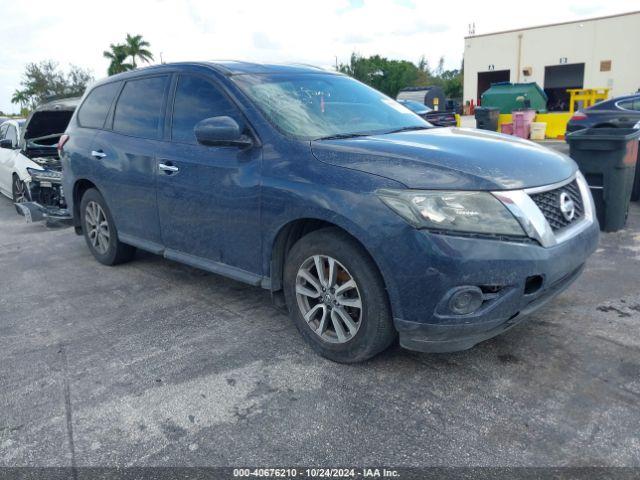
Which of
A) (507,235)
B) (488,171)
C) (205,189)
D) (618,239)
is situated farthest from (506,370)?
(618,239)

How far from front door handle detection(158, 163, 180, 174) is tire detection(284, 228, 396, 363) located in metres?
1.28

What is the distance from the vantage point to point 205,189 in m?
3.90

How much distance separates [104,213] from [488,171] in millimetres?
3851

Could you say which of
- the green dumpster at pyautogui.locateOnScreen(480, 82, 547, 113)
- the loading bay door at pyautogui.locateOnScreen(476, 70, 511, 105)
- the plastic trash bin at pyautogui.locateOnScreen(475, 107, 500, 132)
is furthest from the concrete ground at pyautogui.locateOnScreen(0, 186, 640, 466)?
the loading bay door at pyautogui.locateOnScreen(476, 70, 511, 105)

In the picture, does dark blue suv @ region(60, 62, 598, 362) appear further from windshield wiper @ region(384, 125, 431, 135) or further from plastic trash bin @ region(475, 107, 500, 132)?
plastic trash bin @ region(475, 107, 500, 132)

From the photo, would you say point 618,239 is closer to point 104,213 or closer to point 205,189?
point 205,189

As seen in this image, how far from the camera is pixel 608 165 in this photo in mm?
5965

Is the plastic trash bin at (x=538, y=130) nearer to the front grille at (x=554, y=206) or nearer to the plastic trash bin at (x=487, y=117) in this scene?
the plastic trash bin at (x=487, y=117)

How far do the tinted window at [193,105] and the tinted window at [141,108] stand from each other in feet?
0.78

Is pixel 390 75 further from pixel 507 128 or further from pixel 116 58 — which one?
pixel 507 128

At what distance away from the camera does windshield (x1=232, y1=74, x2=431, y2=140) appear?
11.9 ft

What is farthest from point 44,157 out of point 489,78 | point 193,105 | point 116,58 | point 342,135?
point 116,58

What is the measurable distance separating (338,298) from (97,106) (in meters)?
3.59

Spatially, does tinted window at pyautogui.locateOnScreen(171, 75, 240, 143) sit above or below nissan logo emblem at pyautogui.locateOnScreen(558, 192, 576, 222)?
above
